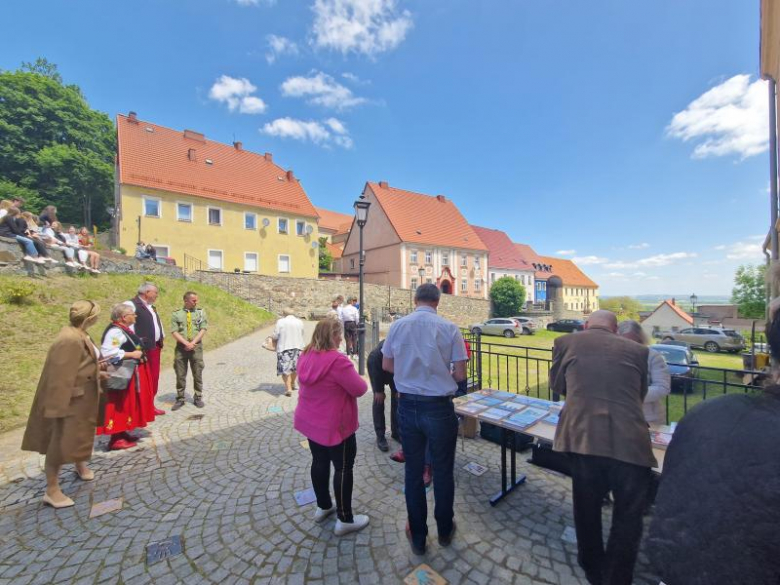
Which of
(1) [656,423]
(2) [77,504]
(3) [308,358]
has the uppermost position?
(3) [308,358]

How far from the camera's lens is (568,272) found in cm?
6456

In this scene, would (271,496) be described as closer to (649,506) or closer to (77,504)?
(77,504)

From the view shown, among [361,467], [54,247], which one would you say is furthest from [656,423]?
[54,247]

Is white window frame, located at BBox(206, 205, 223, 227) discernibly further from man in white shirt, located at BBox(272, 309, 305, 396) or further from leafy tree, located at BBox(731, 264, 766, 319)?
leafy tree, located at BBox(731, 264, 766, 319)

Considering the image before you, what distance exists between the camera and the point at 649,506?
10.2 feet

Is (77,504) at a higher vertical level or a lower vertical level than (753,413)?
lower

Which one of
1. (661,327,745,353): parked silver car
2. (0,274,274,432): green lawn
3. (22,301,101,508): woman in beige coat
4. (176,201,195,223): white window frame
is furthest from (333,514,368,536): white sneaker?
(661,327,745,353): parked silver car

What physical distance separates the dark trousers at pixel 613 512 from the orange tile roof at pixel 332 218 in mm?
51283

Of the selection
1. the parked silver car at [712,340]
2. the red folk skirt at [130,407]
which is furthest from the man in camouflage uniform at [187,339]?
the parked silver car at [712,340]

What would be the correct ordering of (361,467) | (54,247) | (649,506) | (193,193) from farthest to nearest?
(193,193), (54,247), (361,467), (649,506)

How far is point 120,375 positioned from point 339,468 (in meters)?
3.27

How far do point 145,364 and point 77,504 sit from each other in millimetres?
1799

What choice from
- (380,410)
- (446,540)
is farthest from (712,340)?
(446,540)

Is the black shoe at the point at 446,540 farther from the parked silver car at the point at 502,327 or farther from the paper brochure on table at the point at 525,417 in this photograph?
the parked silver car at the point at 502,327
